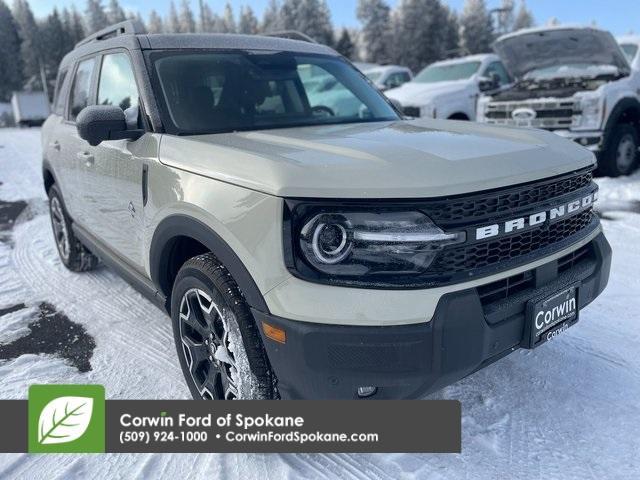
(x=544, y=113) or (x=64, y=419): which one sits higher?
(x=544, y=113)

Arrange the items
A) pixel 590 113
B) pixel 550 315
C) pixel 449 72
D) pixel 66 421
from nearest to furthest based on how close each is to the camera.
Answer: pixel 550 315, pixel 66 421, pixel 590 113, pixel 449 72

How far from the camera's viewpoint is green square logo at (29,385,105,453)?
238cm

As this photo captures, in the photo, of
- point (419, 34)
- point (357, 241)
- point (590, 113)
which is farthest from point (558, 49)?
point (419, 34)

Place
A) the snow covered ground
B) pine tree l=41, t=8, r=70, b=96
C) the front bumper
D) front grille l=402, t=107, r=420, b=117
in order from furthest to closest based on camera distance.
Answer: pine tree l=41, t=8, r=70, b=96 < front grille l=402, t=107, r=420, b=117 < the snow covered ground < the front bumper

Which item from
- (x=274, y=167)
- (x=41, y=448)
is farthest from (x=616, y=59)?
(x=41, y=448)

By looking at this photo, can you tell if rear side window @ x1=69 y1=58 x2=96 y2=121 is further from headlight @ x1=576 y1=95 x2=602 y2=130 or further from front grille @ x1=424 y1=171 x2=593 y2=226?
headlight @ x1=576 y1=95 x2=602 y2=130

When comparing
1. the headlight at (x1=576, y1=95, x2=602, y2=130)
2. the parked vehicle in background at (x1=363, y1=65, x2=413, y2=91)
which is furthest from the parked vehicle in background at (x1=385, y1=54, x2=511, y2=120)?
the parked vehicle in background at (x1=363, y1=65, x2=413, y2=91)

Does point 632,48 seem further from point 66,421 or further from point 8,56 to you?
point 8,56

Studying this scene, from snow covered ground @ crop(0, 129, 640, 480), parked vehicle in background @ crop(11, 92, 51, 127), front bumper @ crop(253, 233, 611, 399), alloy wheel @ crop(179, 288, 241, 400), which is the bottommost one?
parked vehicle in background @ crop(11, 92, 51, 127)

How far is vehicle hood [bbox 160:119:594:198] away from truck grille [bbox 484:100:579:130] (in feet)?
17.0

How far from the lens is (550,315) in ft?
7.21

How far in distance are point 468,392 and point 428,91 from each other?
809 cm

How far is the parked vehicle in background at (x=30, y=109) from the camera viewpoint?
34312 millimetres

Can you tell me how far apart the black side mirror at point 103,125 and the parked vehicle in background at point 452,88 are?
→ 21.4ft
